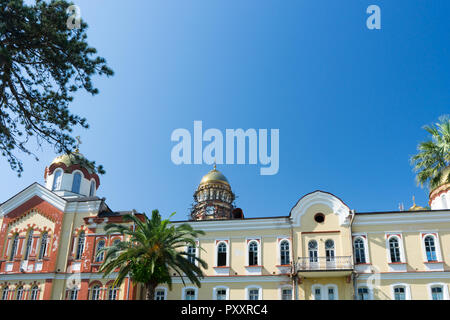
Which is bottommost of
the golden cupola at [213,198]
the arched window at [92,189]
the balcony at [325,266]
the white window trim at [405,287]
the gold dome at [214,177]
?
the white window trim at [405,287]

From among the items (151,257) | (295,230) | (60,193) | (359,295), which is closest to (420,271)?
(359,295)

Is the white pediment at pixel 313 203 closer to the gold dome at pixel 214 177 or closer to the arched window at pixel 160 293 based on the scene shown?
the arched window at pixel 160 293

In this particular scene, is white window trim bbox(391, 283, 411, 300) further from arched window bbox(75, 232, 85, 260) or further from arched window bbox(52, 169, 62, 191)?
arched window bbox(52, 169, 62, 191)

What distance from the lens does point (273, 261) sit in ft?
106

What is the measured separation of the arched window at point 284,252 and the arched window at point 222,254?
4.47 m

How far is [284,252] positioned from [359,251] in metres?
5.60

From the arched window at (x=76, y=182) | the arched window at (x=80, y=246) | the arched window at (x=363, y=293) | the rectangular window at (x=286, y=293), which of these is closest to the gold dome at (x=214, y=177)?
the arched window at (x=76, y=182)

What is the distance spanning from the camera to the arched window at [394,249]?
30.6m

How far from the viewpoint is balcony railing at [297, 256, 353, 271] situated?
1196 inches

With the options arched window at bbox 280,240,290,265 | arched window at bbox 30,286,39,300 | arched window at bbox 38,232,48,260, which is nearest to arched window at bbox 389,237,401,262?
arched window at bbox 280,240,290,265

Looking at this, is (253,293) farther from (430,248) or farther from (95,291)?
(430,248)

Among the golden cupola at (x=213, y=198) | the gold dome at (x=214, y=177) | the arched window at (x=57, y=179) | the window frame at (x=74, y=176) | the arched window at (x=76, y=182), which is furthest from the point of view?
the gold dome at (x=214, y=177)

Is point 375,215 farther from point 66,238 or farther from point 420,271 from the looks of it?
point 66,238

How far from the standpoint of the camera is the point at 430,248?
3042 cm
